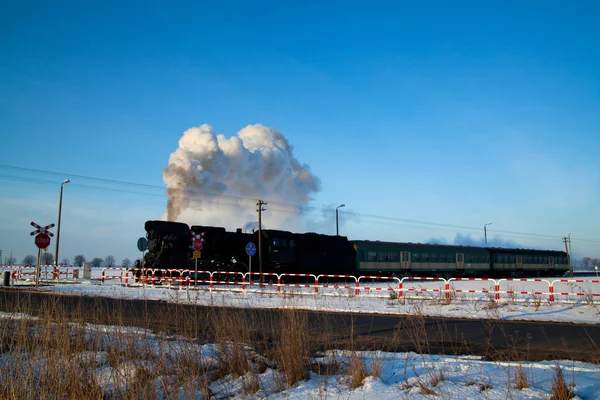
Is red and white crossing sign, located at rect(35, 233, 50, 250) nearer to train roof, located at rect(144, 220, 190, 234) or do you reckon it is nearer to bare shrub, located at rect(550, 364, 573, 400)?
train roof, located at rect(144, 220, 190, 234)

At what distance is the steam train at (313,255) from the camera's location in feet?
90.9

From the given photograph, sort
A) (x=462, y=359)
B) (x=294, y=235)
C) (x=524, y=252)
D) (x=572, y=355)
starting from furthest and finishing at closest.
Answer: (x=524, y=252) < (x=294, y=235) < (x=572, y=355) < (x=462, y=359)

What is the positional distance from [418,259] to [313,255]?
11507 mm

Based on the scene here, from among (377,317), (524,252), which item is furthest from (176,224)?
(524,252)

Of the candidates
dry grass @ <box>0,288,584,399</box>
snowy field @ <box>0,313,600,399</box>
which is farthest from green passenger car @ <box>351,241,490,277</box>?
snowy field @ <box>0,313,600,399</box>

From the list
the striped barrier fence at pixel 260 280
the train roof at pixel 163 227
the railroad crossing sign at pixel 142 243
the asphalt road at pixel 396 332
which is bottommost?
the asphalt road at pixel 396 332

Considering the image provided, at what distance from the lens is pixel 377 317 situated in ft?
44.2

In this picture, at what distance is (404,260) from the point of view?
38812 mm

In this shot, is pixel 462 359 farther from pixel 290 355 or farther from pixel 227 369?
pixel 227 369

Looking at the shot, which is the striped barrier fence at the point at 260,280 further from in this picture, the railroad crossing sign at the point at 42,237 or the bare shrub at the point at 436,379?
the bare shrub at the point at 436,379

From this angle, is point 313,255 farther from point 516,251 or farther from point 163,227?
point 516,251

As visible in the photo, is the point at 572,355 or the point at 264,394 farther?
the point at 572,355

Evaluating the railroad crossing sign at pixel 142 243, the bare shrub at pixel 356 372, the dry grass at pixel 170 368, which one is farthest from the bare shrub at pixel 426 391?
the railroad crossing sign at pixel 142 243

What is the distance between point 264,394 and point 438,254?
3900 cm
